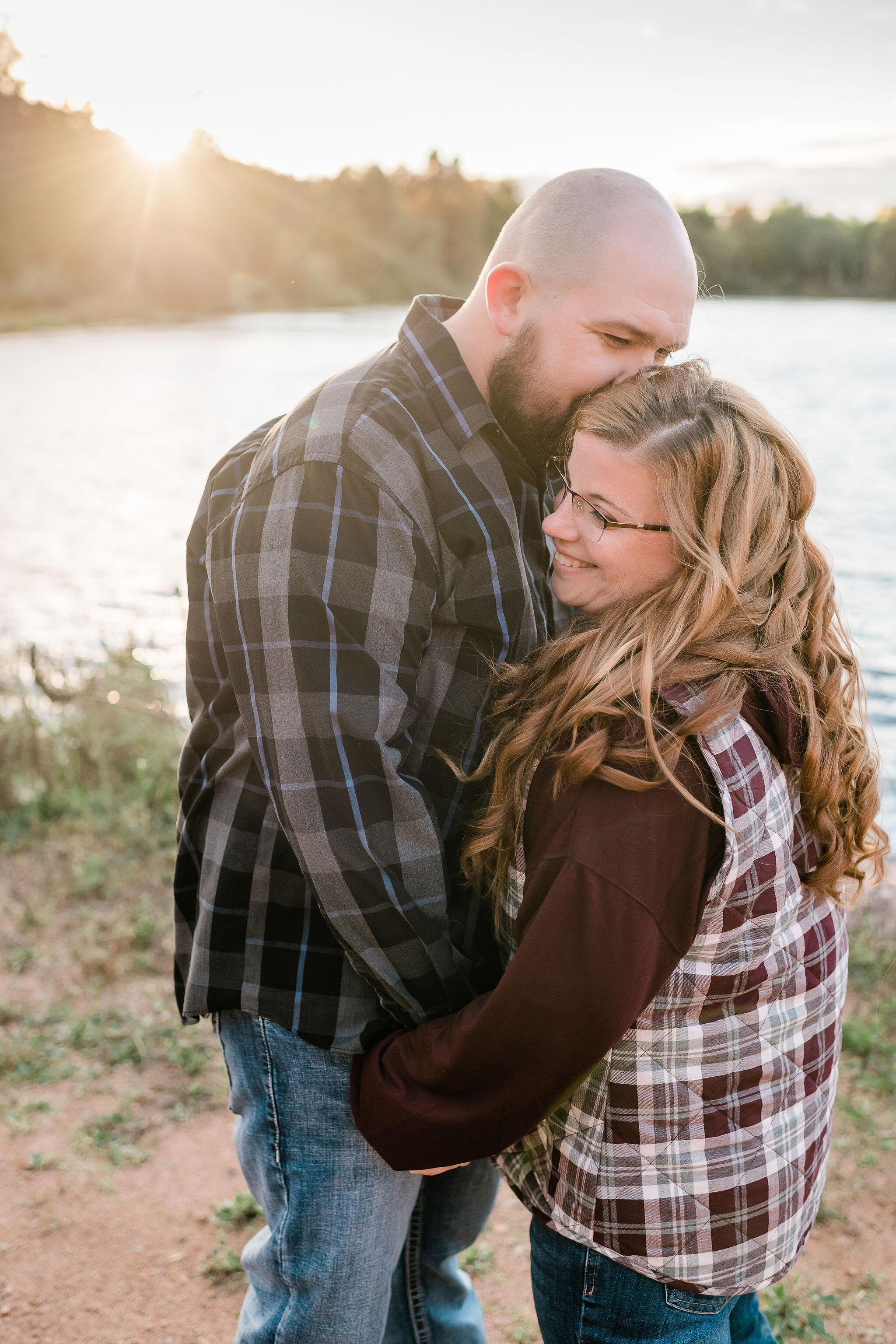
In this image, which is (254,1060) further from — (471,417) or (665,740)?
(471,417)

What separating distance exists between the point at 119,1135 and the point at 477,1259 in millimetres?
1179

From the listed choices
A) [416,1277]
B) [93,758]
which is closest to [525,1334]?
[416,1277]

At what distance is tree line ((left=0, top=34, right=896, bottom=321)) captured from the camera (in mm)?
40312

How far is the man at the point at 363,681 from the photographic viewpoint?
1.48 m

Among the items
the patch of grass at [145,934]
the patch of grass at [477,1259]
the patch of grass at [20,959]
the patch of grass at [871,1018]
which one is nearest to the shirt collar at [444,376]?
the patch of grass at [477,1259]

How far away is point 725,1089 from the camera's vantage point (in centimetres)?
140

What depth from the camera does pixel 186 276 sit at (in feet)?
150

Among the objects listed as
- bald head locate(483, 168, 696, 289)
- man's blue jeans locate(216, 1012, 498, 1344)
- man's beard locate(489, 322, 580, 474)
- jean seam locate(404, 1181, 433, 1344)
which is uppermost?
bald head locate(483, 168, 696, 289)

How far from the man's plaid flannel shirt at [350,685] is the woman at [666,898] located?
100 mm

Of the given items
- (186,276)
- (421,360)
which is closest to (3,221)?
(186,276)

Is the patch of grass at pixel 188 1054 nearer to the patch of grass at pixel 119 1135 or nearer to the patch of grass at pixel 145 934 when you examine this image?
the patch of grass at pixel 119 1135

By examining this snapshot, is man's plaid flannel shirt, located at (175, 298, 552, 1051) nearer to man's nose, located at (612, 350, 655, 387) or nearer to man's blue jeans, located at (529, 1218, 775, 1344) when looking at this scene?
man's nose, located at (612, 350, 655, 387)

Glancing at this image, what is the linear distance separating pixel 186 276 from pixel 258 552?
1952 inches

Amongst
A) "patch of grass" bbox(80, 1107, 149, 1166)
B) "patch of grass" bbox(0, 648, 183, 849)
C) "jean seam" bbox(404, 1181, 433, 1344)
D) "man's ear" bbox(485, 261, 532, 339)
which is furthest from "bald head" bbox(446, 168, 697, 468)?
"patch of grass" bbox(0, 648, 183, 849)
